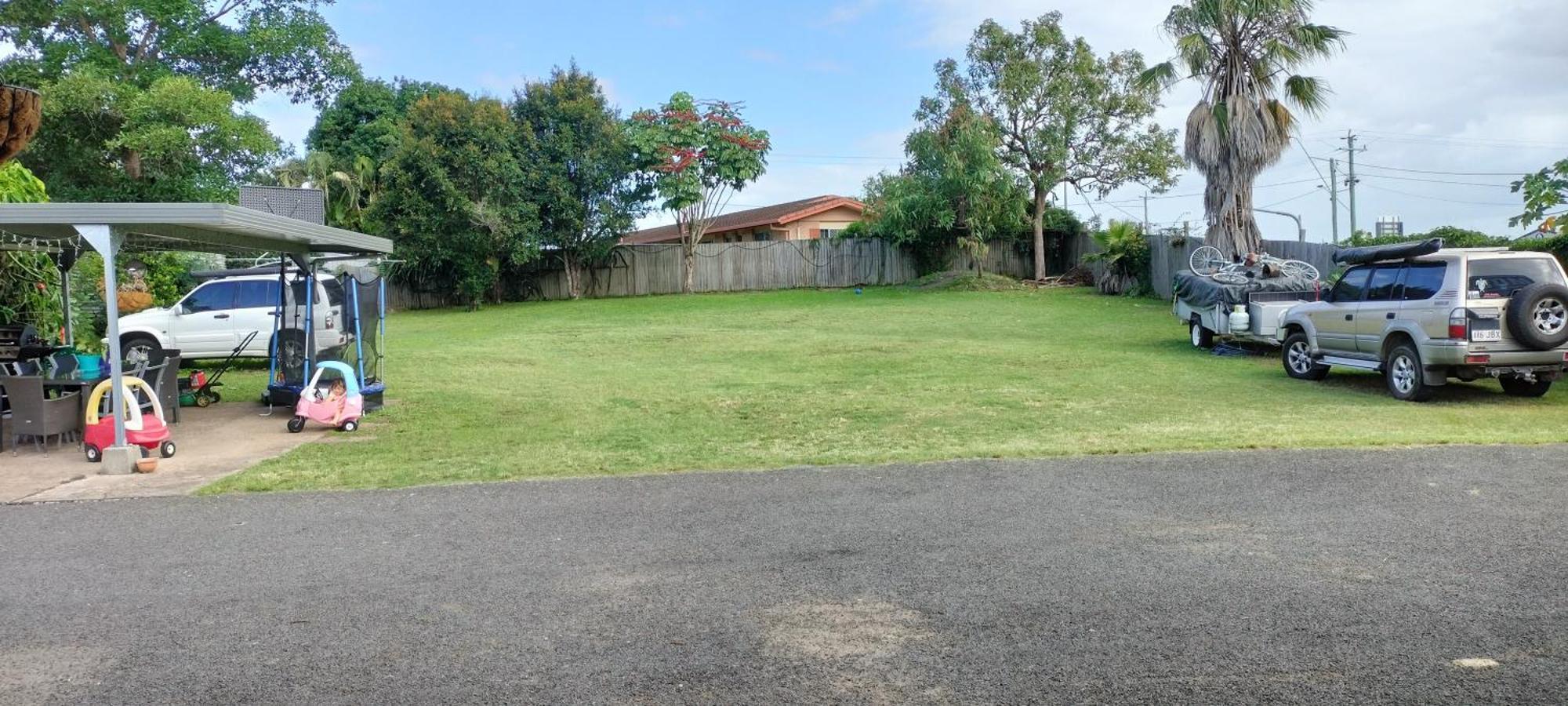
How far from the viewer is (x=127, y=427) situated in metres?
9.20

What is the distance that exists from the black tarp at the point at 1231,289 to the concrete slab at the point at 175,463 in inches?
520

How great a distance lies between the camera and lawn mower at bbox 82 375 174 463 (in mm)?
9250

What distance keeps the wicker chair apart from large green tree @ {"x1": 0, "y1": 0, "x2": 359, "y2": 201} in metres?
19.6

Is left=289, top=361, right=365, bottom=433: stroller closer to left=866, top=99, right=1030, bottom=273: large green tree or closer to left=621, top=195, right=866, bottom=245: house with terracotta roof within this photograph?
left=866, top=99, right=1030, bottom=273: large green tree

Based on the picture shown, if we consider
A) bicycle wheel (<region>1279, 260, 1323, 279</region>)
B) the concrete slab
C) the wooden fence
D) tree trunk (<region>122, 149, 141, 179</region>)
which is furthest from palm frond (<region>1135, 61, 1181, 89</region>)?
tree trunk (<region>122, 149, 141, 179</region>)

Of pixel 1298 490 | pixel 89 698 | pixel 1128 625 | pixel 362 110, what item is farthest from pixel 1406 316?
pixel 362 110

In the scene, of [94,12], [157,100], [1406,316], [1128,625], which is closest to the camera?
[1128,625]

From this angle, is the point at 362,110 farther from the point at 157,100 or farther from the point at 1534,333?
the point at 1534,333

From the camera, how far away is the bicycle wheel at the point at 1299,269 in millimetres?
18047

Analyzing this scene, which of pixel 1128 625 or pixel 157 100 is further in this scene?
pixel 157 100

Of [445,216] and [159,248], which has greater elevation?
[445,216]

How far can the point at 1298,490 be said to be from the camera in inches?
291

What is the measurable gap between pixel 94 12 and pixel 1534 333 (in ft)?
115

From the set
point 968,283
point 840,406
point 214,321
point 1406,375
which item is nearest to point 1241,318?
point 1406,375
